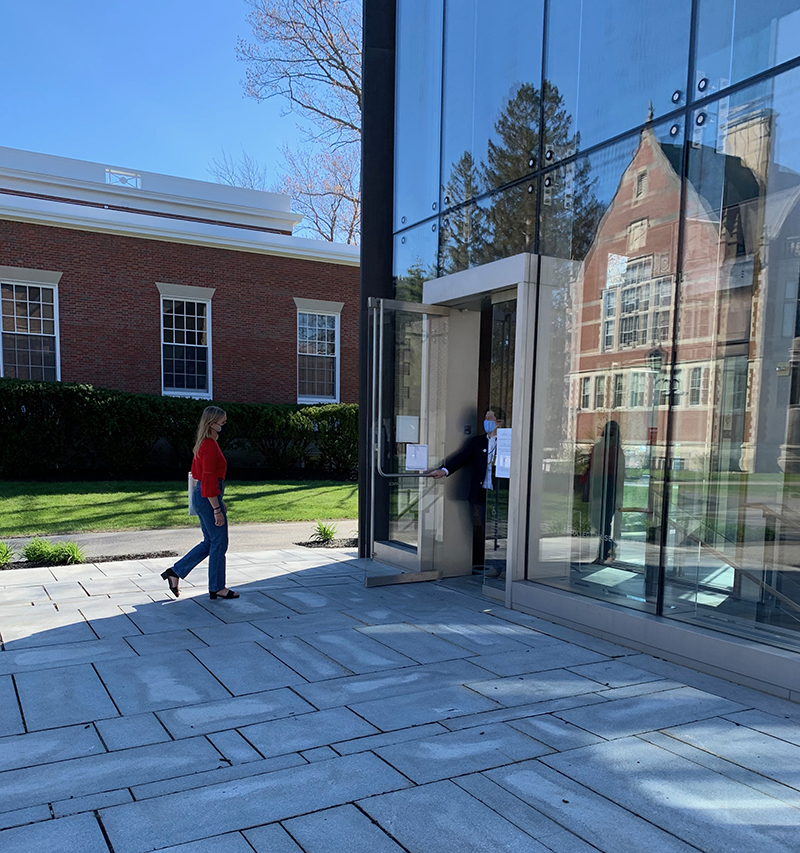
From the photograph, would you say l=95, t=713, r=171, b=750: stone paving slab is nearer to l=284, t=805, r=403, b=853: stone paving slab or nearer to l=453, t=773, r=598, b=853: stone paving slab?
l=284, t=805, r=403, b=853: stone paving slab

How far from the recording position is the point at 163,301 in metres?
18.7

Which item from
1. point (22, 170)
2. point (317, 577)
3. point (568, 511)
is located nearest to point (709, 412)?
point (568, 511)

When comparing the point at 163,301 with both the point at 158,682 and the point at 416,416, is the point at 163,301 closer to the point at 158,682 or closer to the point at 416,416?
the point at 416,416

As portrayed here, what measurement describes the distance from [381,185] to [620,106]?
3803 mm

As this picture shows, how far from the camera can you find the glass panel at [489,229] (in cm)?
668

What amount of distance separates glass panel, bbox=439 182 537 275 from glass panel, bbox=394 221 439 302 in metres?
0.22

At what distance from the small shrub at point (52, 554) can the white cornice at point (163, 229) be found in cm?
1157

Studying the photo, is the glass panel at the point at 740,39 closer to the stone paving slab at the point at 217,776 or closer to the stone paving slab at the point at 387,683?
the stone paving slab at the point at 387,683

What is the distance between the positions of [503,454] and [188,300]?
1454cm

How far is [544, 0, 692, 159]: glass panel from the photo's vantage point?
206 inches

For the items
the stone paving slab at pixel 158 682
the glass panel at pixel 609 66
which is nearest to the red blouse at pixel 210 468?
the stone paving slab at pixel 158 682

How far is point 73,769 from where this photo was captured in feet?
11.1

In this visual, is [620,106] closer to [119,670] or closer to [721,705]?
[721,705]

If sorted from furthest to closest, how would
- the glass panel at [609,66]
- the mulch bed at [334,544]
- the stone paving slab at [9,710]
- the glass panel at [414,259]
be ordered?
1. the mulch bed at [334,544]
2. the glass panel at [414,259]
3. the glass panel at [609,66]
4. the stone paving slab at [9,710]
